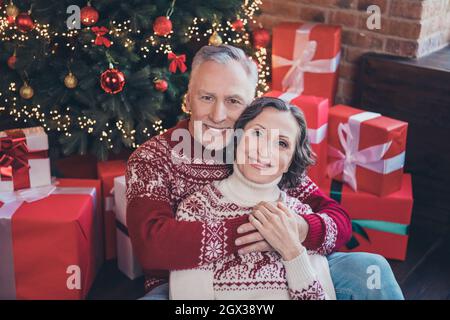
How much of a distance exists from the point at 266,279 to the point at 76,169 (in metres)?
1.38

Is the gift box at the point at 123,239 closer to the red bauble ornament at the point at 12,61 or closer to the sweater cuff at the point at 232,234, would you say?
the red bauble ornament at the point at 12,61

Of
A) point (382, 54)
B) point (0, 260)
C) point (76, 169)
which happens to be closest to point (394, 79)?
point (382, 54)

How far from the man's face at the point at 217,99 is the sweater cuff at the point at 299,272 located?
36cm

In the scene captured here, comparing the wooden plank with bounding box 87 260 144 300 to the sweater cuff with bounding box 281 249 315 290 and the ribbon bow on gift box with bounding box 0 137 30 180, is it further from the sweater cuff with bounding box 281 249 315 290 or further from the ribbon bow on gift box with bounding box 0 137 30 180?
the sweater cuff with bounding box 281 249 315 290

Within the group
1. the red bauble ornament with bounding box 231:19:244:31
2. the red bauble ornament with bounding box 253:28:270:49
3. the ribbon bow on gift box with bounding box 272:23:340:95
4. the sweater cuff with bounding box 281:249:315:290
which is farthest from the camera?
the ribbon bow on gift box with bounding box 272:23:340:95

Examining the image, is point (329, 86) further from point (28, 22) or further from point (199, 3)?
point (28, 22)

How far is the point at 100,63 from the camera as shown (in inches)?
85.7

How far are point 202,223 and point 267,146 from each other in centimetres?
23

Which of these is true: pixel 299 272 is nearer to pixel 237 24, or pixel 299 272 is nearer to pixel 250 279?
pixel 250 279

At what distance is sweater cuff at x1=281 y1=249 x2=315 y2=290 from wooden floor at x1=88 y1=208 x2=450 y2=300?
103cm

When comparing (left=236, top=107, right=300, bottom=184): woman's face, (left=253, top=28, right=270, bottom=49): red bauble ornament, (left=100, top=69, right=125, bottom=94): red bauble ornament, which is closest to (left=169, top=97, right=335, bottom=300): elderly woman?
(left=236, top=107, right=300, bottom=184): woman's face

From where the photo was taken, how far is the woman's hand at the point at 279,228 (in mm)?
1374

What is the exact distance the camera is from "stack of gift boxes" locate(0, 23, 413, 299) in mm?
2092

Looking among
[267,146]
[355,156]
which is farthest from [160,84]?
[267,146]
